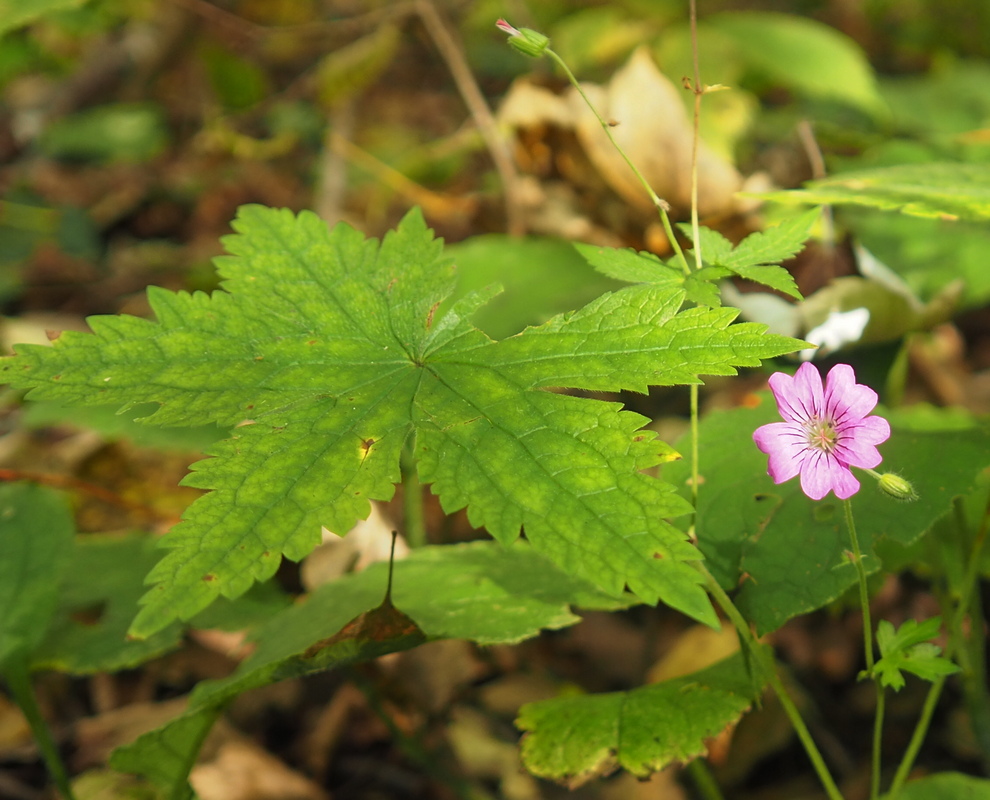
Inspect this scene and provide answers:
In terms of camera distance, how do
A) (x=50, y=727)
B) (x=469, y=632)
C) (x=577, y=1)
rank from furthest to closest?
1. (x=577, y=1)
2. (x=50, y=727)
3. (x=469, y=632)

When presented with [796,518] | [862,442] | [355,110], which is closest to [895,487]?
→ [862,442]

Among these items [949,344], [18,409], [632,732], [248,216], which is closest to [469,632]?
[632,732]

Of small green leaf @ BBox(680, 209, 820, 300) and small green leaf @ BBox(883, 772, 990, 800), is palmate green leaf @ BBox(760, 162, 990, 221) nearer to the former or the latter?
small green leaf @ BBox(680, 209, 820, 300)

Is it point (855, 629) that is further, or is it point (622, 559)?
point (855, 629)

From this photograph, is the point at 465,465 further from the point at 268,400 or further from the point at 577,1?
the point at 577,1

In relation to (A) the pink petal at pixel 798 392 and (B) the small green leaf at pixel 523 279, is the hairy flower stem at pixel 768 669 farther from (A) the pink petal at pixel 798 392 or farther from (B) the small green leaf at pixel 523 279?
(B) the small green leaf at pixel 523 279

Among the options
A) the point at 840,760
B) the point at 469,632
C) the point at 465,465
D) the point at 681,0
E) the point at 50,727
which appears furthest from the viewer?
the point at 681,0
